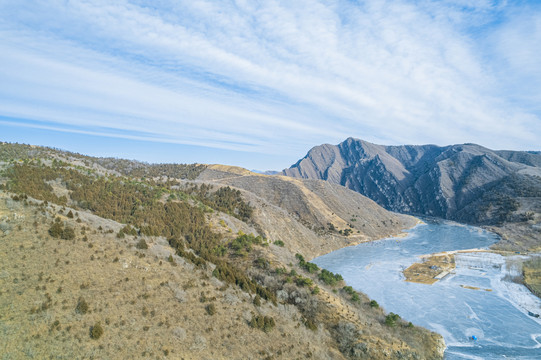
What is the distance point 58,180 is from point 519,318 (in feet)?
281

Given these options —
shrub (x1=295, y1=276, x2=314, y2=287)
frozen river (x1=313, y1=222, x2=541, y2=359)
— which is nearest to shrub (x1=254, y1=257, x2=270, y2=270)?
shrub (x1=295, y1=276, x2=314, y2=287)

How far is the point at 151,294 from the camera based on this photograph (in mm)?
25344

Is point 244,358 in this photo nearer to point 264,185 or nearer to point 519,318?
point 519,318

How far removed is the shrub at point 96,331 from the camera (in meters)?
19.2

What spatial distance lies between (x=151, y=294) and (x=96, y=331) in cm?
616

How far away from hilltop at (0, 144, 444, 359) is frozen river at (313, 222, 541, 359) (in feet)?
26.7

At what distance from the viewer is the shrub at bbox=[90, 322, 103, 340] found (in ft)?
62.9

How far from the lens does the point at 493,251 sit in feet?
287

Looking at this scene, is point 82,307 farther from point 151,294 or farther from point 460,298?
point 460,298

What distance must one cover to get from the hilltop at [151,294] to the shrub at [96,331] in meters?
0.08

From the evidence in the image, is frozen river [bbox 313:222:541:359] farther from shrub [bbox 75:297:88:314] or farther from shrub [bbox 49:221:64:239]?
shrub [bbox 49:221:64:239]

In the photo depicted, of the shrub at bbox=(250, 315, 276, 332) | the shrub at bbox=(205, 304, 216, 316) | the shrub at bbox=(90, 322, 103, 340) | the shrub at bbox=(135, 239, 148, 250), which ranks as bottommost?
the shrub at bbox=(250, 315, 276, 332)

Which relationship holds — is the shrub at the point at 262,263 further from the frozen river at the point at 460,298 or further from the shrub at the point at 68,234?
the shrub at the point at 68,234

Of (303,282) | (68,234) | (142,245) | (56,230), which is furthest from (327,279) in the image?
(56,230)
